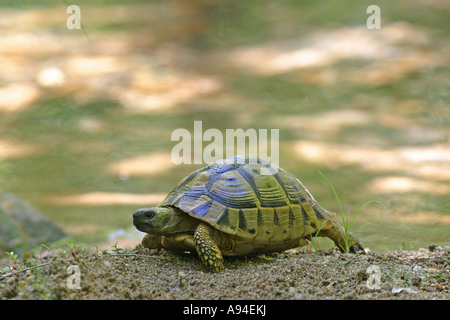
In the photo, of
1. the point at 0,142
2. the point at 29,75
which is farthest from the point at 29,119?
the point at 29,75

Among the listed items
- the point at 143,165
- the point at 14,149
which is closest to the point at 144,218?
the point at 143,165

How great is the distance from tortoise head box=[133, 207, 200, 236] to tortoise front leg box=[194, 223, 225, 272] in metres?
0.21

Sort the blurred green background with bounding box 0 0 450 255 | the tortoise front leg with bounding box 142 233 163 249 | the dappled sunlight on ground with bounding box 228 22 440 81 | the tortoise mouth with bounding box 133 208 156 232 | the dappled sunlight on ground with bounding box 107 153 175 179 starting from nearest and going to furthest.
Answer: the tortoise mouth with bounding box 133 208 156 232, the tortoise front leg with bounding box 142 233 163 249, the blurred green background with bounding box 0 0 450 255, the dappled sunlight on ground with bounding box 107 153 175 179, the dappled sunlight on ground with bounding box 228 22 440 81

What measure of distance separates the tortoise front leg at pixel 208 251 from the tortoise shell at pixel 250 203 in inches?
4.0

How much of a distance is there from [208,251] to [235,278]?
0.28 m

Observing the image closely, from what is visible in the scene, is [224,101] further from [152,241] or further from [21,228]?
[152,241]

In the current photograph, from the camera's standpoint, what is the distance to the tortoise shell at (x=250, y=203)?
3188 millimetres

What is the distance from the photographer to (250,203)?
10.7 feet

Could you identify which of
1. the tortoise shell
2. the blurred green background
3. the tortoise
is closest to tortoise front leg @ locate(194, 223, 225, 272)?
the tortoise

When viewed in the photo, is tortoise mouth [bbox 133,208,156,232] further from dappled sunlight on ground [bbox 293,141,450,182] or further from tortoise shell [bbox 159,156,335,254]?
dappled sunlight on ground [bbox 293,141,450,182]

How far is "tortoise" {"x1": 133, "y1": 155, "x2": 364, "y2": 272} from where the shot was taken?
317cm

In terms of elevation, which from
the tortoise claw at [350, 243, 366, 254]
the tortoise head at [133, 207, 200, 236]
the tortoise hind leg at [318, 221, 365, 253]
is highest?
the tortoise head at [133, 207, 200, 236]

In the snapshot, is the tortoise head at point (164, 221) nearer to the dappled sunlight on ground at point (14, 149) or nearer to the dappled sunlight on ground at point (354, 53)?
the dappled sunlight on ground at point (14, 149)

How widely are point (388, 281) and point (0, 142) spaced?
6922mm
